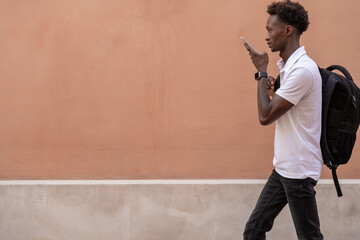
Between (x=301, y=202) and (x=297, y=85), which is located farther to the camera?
(x=301, y=202)

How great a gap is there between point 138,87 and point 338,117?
2198 mm

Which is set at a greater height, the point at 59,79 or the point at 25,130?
the point at 59,79

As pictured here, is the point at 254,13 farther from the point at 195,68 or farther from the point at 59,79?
the point at 59,79

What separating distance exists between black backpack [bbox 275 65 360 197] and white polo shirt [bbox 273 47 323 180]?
0.04 metres

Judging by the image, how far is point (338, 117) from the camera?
2820 mm

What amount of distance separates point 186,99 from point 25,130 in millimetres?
1596

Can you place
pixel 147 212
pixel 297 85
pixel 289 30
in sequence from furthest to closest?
pixel 147 212 → pixel 289 30 → pixel 297 85

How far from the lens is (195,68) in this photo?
4.51 m

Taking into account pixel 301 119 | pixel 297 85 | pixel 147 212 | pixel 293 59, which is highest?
pixel 293 59

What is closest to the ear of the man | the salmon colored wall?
the man

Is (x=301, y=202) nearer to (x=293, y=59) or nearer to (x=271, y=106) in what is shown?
(x=271, y=106)

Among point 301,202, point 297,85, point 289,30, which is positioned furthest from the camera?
point 289,30

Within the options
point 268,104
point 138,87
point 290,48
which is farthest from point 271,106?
point 138,87

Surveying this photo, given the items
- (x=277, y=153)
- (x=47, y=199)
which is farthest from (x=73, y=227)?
(x=277, y=153)
